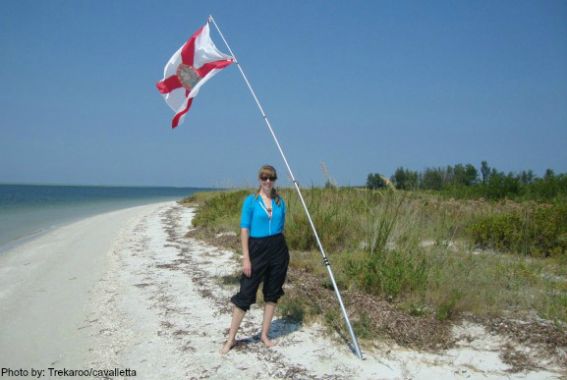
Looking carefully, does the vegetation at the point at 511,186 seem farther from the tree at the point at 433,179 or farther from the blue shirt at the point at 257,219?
the blue shirt at the point at 257,219

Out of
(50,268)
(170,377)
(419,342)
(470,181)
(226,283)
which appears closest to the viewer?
(170,377)

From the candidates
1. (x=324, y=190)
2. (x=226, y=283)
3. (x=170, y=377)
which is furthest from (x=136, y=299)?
(x=324, y=190)

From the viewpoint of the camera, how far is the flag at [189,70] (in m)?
5.82

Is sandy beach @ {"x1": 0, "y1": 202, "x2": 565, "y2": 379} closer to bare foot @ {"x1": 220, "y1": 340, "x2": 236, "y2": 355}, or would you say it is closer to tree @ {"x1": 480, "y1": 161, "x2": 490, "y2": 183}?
bare foot @ {"x1": 220, "y1": 340, "x2": 236, "y2": 355}

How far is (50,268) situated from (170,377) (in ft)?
18.7

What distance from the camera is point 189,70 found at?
233 inches

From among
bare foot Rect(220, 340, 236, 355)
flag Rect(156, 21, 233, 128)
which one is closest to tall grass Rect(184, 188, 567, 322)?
bare foot Rect(220, 340, 236, 355)

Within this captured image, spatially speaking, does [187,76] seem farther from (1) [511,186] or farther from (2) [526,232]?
(1) [511,186]

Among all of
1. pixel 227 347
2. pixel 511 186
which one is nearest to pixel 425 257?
pixel 227 347

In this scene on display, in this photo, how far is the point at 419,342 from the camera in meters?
4.11

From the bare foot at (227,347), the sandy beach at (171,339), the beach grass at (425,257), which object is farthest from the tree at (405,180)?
the bare foot at (227,347)

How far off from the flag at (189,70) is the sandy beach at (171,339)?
8.64 ft

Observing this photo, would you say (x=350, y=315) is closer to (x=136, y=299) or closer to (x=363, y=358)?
(x=363, y=358)

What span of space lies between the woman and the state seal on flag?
2.56 metres
